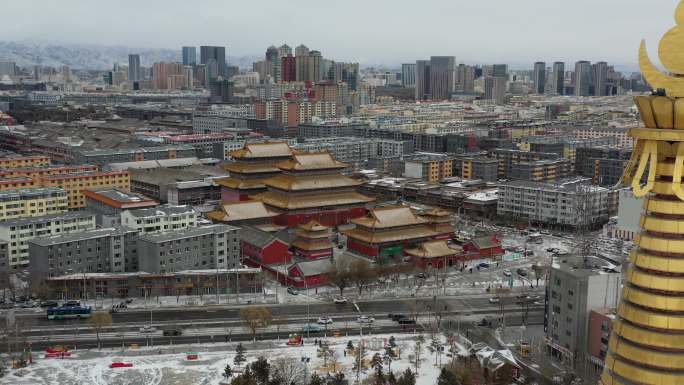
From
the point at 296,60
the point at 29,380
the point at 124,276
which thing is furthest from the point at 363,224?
the point at 296,60

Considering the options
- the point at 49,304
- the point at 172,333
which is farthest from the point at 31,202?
the point at 172,333

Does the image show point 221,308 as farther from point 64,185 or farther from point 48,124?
point 48,124

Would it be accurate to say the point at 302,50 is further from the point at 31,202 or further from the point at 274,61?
the point at 31,202

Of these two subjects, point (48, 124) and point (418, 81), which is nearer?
point (48, 124)

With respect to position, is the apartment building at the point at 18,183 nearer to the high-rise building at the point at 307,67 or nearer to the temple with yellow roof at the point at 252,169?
the temple with yellow roof at the point at 252,169

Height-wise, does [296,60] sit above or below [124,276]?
above

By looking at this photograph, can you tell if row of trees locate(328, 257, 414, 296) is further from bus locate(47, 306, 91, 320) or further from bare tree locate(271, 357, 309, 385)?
bus locate(47, 306, 91, 320)

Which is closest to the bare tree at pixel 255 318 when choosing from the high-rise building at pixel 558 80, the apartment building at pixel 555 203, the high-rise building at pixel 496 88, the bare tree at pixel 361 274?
the bare tree at pixel 361 274
